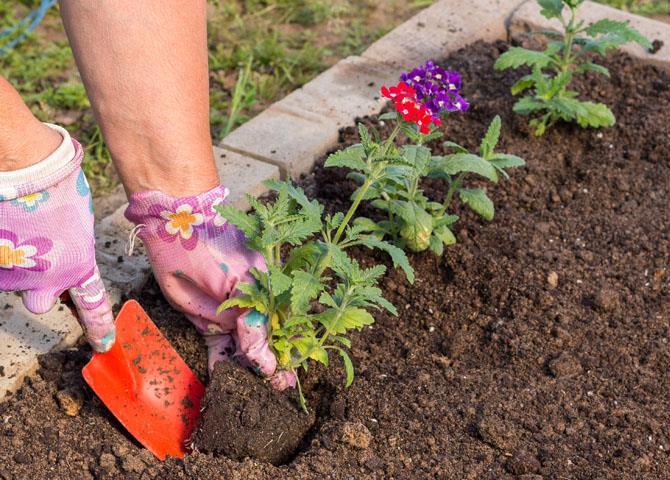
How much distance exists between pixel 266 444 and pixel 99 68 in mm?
1039

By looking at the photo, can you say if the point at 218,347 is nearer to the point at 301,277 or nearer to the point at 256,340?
the point at 256,340

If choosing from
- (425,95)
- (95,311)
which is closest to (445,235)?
(425,95)

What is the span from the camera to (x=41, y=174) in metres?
2.06

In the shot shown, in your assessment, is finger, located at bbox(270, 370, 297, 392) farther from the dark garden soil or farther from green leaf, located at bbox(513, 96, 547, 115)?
green leaf, located at bbox(513, 96, 547, 115)

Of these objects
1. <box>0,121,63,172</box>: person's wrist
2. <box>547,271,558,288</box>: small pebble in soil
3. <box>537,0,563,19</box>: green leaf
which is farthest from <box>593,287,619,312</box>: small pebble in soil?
<box>0,121,63,172</box>: person's wrist

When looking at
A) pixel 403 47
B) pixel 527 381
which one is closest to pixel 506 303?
pixel 527 381

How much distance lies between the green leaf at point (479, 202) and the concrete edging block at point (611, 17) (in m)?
1.60

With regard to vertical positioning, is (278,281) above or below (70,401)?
above

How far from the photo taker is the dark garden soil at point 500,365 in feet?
7.66

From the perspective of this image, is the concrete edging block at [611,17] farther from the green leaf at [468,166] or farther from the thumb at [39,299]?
the thumb at [39,299]

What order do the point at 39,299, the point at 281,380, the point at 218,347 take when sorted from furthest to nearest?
the point at 218,347 → the point at 281,380 → the point at 39,299

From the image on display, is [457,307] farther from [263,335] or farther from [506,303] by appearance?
[263,335]

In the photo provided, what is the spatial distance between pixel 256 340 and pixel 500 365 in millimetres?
712

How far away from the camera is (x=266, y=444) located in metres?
2.40
